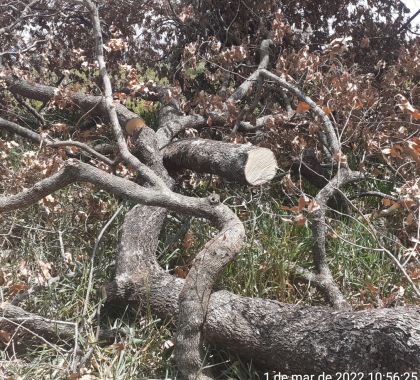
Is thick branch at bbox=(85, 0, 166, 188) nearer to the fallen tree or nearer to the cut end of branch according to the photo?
the fallen tree

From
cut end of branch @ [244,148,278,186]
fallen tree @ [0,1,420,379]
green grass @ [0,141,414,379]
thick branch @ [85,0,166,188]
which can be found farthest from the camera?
cut end of branch @ [244,148,278,186]

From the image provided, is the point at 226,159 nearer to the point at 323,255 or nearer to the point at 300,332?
the point at 323,255

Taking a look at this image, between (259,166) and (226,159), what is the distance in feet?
0.81

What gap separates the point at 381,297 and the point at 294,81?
207 centimetres

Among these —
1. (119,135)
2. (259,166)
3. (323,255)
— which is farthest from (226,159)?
(323,255)

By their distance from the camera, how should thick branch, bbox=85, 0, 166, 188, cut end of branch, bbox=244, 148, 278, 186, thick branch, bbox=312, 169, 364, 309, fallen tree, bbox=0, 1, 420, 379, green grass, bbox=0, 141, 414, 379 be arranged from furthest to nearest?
1. cut end of branch, bbox=244, 148, 278, 186
2. thick branch, bbox=85, 0, 166, 188
3. thick branch, bbox=312, 169, 364, 309
4. green grass, bbox=0, 141, 414, 379
5. fallen tree, bbox=0, 1, 420, 379

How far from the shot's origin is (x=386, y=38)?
6102 millimetres

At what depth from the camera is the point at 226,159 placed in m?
3.76

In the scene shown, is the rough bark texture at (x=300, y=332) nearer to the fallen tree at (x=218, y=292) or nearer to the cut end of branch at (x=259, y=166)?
the fallen tree at (x=218, y=292)

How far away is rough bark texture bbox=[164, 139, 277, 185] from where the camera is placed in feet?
11.8

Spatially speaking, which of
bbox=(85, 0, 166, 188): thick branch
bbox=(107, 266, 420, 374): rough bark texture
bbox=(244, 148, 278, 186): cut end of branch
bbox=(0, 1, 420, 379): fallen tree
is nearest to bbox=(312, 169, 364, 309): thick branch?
bbox=(0, 1, 420, 379): fallen tree

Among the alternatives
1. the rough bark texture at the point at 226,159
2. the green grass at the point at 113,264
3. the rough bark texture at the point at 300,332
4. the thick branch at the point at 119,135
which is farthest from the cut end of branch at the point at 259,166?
the rough bark texture at the point at 300,332

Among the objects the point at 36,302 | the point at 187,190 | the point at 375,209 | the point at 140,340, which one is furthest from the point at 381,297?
the point at 36,302

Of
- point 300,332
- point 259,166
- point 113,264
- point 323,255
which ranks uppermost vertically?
point 259,166
